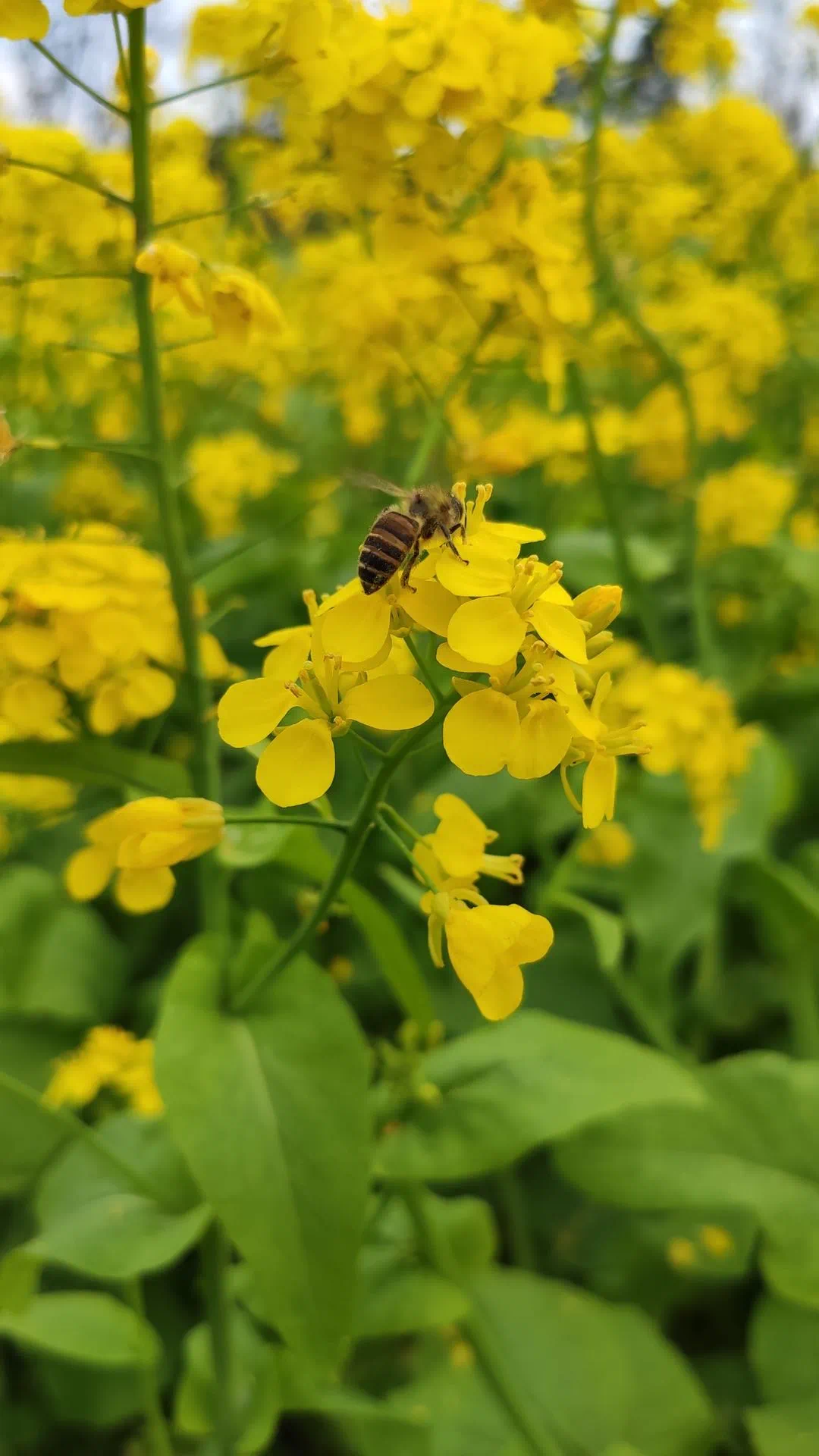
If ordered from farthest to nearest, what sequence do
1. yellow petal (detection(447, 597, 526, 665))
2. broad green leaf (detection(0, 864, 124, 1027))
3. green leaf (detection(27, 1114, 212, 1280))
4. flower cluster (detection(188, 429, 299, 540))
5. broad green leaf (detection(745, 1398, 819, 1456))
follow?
1. flower cluster (detection(188, 429, 299, 540))
2. broad green leaf (detection(0, 864, 124, 1027))
3. broad green leaf (detection(745, 1398, 819, 1456))
4. green leaf (detection(27, 1114, 212, 1280))
5. yellow petal (detection(447, 597, 526, 665))

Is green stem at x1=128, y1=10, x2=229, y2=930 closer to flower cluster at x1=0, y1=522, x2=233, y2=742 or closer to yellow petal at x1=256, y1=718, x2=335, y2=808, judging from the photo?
flower cluster at x1=0, y1=522, x2=233, y2=742

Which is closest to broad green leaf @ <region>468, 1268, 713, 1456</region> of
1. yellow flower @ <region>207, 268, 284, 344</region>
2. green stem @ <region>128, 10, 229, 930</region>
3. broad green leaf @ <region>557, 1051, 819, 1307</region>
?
broad green leaf @ <region>557, 1051, 819, 1307</region>

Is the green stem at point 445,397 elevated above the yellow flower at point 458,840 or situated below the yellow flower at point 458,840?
above

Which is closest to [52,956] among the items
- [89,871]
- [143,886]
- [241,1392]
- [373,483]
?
[241,1392]

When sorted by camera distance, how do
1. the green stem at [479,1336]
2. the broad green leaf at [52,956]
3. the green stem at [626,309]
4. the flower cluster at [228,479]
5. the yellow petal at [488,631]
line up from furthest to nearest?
1. the flower cluster at [228,479]
2. the broad green leaf at [52,956]
3. the green stem at [626,309]
4. the green stem at [479,1336]
5. the yellow petal at [488,631]

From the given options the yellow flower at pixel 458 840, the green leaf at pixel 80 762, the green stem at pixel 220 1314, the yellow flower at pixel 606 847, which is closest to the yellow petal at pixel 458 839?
the yellow flower at pixel 458 840

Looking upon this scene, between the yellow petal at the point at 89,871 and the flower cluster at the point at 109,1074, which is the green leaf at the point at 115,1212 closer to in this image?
the flower cluster at the point at 109,1074

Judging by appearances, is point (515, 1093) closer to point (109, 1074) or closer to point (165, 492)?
point (109, 1074)
